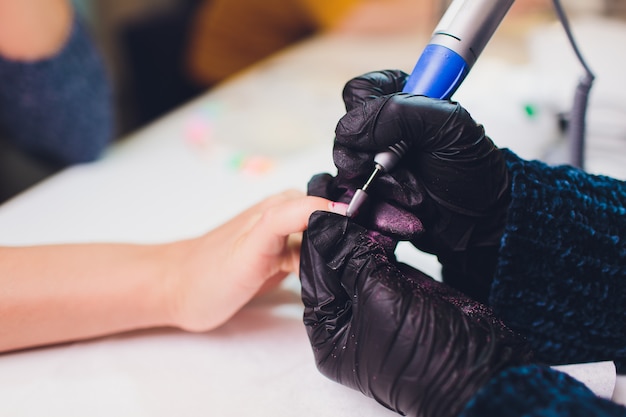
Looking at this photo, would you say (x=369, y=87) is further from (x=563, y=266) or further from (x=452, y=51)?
(x=563, y=266)

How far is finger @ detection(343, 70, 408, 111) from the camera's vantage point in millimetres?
467

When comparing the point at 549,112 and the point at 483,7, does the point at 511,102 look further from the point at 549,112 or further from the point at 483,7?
the point at 483,7

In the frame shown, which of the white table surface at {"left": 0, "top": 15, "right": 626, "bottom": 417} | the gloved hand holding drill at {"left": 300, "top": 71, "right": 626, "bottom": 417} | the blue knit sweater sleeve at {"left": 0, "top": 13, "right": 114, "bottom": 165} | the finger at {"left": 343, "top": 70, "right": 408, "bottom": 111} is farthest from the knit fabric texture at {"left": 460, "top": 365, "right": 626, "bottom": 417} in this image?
the blue knit sweater sleeve at {"left": 0, "top": 13, "right": 114, "bottom": 165}

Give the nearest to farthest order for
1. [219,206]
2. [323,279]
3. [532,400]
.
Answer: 1. [532,400]
2. [323,279]
3. [219,206]

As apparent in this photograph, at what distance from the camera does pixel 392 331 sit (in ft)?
1.18

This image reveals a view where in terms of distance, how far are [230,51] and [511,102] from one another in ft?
3.24

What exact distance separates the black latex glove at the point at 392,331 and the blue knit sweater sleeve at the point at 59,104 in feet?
1.85

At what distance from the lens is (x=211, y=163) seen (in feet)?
2.69

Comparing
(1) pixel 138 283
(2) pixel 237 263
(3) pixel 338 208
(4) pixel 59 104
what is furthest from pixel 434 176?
(4) pixel 59 104

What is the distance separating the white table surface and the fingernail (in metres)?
0.14

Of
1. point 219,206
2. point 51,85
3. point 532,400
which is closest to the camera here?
point 532,400

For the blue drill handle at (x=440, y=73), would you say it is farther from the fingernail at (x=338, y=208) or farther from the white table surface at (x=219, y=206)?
the white table surface at (x=219, y=206)

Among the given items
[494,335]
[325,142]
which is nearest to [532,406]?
[494,335]

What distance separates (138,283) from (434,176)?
294 millimetres
